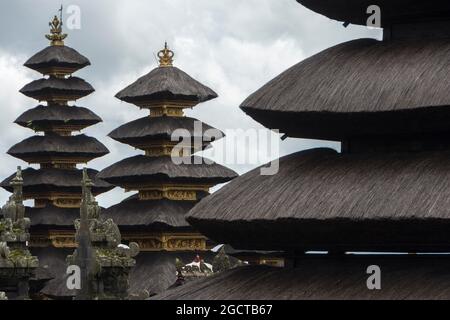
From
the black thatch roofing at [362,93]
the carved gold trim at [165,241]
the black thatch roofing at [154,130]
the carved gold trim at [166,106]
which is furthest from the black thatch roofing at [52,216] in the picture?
the black thatch roofing at [362,93]

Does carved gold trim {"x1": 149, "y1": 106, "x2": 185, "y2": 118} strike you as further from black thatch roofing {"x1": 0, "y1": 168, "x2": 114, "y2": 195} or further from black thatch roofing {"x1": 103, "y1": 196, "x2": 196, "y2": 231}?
black thatch roofing {"x1": 0, "y1": 168, "x2": 114, "y2": 195}

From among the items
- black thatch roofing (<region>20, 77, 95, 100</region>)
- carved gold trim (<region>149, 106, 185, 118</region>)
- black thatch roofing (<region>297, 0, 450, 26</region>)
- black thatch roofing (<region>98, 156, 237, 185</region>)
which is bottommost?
black thatch roofing (<region>98, 156, 237, 185</region>)

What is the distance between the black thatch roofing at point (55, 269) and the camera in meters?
66.5

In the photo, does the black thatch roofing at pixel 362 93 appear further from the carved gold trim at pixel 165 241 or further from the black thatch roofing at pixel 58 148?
the black thatch roofing at pixel 58 148

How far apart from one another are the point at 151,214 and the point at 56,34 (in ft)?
47.8

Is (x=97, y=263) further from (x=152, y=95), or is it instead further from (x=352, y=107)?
(x=152, y=95)

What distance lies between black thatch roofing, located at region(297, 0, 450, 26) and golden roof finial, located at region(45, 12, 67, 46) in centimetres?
4197

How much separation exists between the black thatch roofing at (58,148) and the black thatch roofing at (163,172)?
24.0ft

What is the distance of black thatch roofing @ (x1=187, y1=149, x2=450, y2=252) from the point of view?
103 feet

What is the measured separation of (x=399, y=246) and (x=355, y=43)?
4.95m

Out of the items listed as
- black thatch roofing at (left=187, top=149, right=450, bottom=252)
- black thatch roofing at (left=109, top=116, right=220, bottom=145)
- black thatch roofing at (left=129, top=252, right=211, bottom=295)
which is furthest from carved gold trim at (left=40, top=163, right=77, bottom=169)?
black thatch roofing at (left=187, top=149, right=450, bottom=252)

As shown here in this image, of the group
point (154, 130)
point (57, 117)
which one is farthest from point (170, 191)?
point (57, 117)
